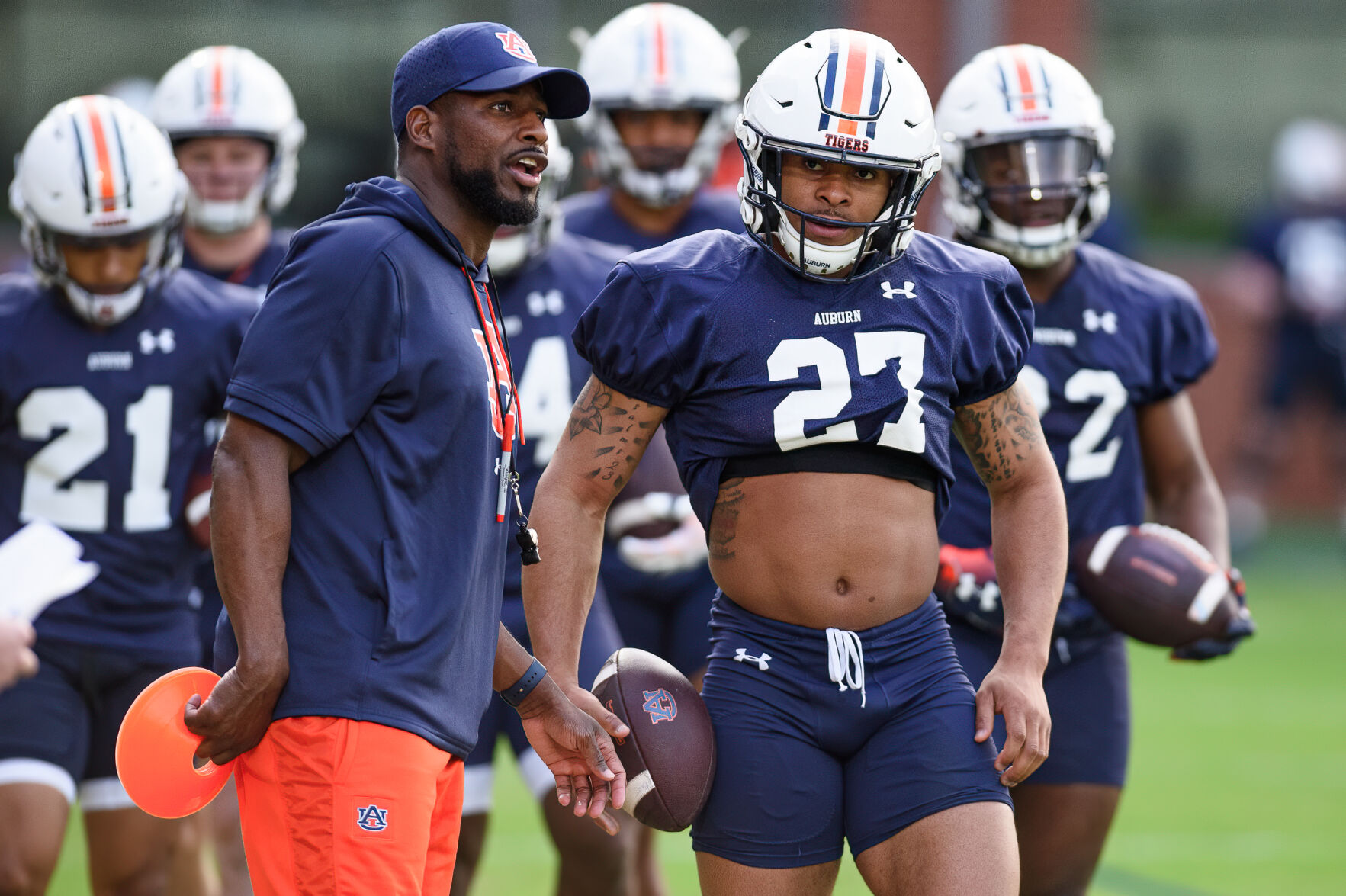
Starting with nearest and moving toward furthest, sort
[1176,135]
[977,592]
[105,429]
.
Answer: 1. [977,592]
2. [105,429]
3. [1176,135]

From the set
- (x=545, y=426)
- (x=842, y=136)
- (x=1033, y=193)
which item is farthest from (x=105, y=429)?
(x=1033, y=193)

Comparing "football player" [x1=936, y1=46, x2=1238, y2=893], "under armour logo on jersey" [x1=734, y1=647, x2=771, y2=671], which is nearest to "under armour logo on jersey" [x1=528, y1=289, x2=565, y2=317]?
"football player" [x1=936, y1=46, x2=1238, y2=893]

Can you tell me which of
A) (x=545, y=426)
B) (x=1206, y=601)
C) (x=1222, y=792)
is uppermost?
(x=545, y=426)

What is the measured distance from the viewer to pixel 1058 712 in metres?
4.43

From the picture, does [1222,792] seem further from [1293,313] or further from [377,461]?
[1293,313]

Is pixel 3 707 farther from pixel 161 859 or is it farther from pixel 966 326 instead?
pixel 966 326

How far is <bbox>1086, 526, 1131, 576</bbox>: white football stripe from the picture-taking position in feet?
14.4

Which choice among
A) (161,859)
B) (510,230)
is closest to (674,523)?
(510,230)

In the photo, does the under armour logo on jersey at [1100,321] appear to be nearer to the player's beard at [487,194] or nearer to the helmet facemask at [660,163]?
the player's beard at [487,194]

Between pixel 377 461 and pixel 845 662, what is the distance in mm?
966

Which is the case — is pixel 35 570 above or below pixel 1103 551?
above

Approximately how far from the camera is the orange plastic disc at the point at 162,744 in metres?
3.13

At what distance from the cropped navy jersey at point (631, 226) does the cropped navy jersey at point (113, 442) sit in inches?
72.9

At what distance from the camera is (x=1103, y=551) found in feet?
14.4
